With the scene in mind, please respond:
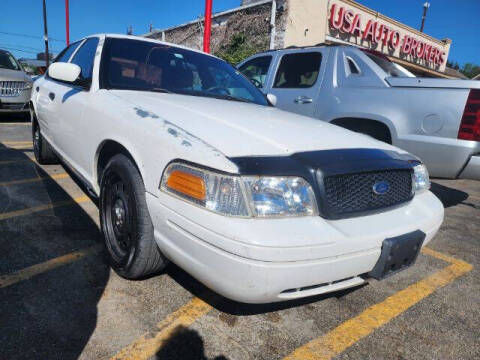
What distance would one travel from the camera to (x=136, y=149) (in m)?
1.90

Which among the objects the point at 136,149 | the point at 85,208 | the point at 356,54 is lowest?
the point at 85,208

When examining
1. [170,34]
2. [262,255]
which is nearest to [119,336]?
[262,255]

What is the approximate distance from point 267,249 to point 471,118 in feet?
9.02

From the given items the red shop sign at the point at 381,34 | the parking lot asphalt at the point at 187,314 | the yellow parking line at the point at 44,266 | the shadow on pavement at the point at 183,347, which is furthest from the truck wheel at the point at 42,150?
the red shop sign at the point at 381,34

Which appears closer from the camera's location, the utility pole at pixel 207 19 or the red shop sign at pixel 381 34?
the utility pole at pixel 207 19

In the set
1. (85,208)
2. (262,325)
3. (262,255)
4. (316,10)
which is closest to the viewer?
(262,255)

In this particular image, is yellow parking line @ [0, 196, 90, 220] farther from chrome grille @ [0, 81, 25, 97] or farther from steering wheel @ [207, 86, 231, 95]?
chrome grille @ [0, 81, 25, 97]

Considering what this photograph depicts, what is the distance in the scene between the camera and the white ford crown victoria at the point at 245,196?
144 cm

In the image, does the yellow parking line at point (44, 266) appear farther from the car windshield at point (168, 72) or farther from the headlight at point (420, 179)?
the headlight at point (420, 179)

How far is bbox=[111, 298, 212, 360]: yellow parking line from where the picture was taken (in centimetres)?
158

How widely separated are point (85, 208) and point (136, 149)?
164 cm

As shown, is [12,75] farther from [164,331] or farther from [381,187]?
[381,187]

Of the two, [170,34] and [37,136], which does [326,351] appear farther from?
[170,34]

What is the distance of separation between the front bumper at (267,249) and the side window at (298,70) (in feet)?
10.7
